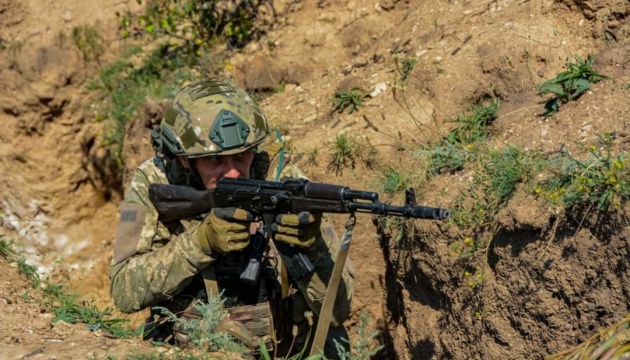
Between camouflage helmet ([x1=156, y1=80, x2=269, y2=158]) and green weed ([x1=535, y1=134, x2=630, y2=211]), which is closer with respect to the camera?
green weed ([x1=535, y1=134, x2=630, y2=211])

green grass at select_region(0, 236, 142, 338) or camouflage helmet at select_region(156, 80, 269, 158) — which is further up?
camouflage helmet at select_region(156, 80, 269, 158)

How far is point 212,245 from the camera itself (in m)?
4.25

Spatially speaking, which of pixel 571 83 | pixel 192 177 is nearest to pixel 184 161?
pixel 192 177

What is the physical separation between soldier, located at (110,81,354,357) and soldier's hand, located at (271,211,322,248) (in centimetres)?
3

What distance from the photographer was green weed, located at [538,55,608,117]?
4754mm

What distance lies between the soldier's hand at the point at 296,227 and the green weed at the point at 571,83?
1579mm

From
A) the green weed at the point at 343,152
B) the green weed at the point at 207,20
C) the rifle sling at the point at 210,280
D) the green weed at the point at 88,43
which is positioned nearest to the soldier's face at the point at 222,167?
the rifle sling at the point at 210,280

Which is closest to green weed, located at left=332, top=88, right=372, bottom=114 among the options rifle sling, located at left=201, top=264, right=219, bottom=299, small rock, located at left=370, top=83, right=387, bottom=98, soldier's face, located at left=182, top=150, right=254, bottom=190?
small rock, located at left=370, top=83, right=387, bottom=98

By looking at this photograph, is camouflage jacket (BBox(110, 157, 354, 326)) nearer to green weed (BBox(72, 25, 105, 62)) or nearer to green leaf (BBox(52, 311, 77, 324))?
green leaf (BBox(52, 311, 77, 324))

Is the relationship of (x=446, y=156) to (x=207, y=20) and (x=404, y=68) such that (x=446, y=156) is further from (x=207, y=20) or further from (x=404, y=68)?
A: (x=207, y=20)

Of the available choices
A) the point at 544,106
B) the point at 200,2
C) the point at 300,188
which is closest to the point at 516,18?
the point at 544,106

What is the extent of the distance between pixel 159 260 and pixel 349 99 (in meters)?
2.15

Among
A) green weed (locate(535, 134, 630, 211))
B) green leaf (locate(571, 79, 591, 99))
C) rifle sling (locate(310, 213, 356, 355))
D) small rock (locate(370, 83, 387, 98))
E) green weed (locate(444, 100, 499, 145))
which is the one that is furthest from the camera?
small rock (locate(370, 83, 387, 98))

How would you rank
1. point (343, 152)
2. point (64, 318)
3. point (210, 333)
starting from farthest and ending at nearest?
point (343, 152)
point (64, 318)
point (210, 333)
